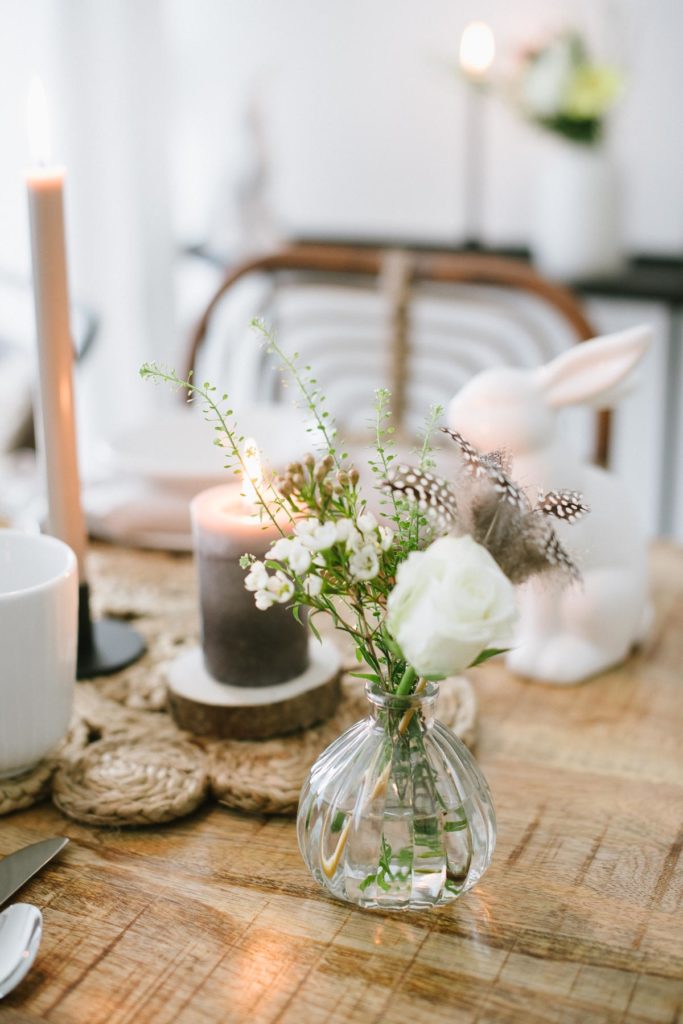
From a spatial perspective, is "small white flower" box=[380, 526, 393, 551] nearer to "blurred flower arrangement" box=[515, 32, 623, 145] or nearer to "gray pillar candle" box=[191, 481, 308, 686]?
"gray pillar candle" box=[191, 481, 308, 686]

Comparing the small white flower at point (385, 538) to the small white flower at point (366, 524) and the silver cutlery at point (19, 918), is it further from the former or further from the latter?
the silver cutlery at point (19, 918)

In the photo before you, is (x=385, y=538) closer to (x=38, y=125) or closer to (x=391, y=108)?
(x=38, y=125)

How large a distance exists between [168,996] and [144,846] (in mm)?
151

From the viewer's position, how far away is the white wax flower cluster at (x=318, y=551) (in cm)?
61

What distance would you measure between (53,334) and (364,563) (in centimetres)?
41

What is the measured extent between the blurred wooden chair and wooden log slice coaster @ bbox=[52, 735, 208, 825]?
3.21 feet

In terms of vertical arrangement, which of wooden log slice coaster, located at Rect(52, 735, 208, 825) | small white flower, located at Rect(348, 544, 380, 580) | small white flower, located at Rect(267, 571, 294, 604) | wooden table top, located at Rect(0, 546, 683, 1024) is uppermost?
small white flower, located at Rect(348, 544, 380, 580)

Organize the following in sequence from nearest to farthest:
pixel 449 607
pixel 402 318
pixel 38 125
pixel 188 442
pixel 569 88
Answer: pixel 449 607 → pixel 38 125 → pixel 188 442 → pixel 402 318 → pixel 569 88

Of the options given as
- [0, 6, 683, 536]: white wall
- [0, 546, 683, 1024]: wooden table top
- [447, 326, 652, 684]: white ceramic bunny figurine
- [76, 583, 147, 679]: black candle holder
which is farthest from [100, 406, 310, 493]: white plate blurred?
[0, 6, 683, 536]: white wall

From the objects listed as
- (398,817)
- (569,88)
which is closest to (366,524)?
(398,817)

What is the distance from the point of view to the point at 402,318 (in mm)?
1754

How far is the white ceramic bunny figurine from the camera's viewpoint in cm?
93

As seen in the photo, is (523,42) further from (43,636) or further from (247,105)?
(43,636)

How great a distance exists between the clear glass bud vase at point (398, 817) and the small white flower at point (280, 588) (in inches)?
3.3
